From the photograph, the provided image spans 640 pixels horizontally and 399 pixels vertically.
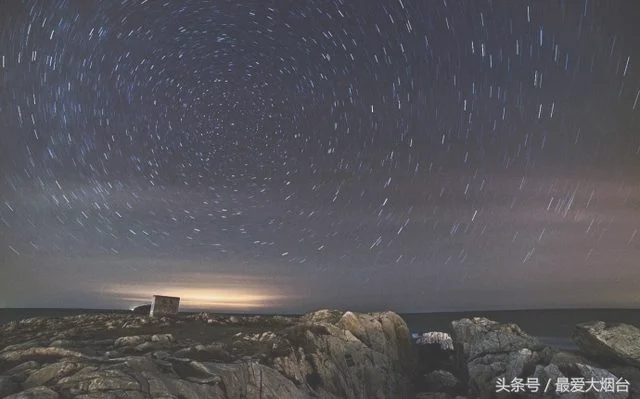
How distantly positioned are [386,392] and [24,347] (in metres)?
21.9

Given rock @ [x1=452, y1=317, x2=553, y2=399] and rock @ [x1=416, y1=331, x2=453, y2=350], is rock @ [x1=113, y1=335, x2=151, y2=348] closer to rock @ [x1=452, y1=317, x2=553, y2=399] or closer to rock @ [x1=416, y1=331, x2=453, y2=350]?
rock @ [x1=452, y1=317, x2=553, y2=399]

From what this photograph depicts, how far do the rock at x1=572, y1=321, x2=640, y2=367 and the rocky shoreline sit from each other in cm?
8

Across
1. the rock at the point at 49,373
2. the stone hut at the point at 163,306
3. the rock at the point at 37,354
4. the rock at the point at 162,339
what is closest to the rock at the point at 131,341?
the rock at the point at 162,339

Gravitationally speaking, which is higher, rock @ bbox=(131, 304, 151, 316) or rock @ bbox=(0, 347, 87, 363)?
rock @ bbox=(131, 304, 151, 316)

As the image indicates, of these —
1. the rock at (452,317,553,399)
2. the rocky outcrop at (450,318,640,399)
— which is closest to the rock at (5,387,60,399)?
the rocky outcrop at (450,318,640,399)

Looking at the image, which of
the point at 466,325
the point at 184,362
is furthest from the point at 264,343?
the point at 466,325

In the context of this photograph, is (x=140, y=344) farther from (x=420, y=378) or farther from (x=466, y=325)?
(x=466, y=325)

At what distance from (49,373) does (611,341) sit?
39564 mm

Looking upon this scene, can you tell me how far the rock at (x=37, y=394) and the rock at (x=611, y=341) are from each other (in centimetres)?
3887

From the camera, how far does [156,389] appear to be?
15914mm

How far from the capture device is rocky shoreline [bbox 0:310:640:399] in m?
16.7

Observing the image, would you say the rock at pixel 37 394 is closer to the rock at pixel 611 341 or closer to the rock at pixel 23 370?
the rock at pixel 23 370


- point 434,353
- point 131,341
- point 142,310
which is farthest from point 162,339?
point 434,353

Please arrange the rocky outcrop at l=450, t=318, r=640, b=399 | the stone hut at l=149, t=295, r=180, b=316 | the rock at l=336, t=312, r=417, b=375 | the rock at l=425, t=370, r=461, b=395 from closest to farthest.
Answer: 1. the rocky outcrop at l=450, t=318, r=640, b=399
2. the rock at l=336, t=312, r=417, b=375
3. the rock at l=425, t=370, r=461, b=395
4. the stone hut at l=149, t=295, r=180, b=316
